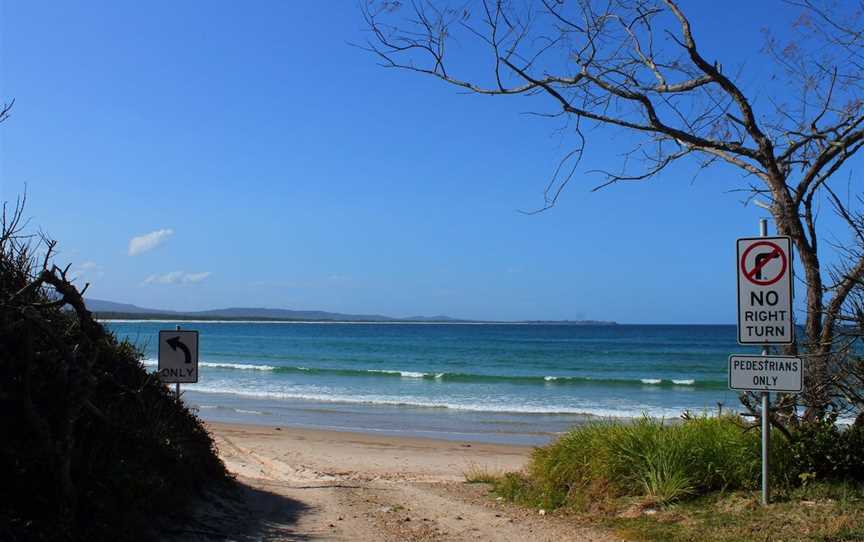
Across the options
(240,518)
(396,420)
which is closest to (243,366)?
(396,420)

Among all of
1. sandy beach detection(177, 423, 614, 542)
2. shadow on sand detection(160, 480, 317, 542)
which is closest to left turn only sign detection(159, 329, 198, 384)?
sandy beach detection(177, 423, 614, 542)

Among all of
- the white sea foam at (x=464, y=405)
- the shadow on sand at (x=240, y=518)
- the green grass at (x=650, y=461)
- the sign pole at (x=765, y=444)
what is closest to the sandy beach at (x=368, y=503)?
the shadow on sand at (x=240, y=518)

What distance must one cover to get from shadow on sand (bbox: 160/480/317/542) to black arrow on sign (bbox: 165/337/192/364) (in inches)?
85.9

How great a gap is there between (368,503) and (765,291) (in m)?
4.79

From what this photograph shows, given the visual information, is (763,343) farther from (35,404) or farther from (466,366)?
(466,366)

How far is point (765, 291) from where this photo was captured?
705cm

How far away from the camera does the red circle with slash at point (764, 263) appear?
276 inches

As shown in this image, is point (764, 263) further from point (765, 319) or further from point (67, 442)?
point (67, 442)

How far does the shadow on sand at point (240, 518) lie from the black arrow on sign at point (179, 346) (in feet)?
7.16

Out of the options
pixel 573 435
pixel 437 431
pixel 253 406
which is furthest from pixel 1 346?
pixel 253 406

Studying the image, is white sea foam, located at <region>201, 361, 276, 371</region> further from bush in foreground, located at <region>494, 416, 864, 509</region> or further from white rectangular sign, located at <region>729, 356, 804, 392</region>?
white rectangular sign, located at <region>729, 356, 804, 392</region>

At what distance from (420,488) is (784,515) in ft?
16.5

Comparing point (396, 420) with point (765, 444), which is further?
point (396, 420)

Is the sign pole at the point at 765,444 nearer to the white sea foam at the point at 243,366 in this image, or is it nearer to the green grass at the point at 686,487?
the green grass at the point at 686,487
